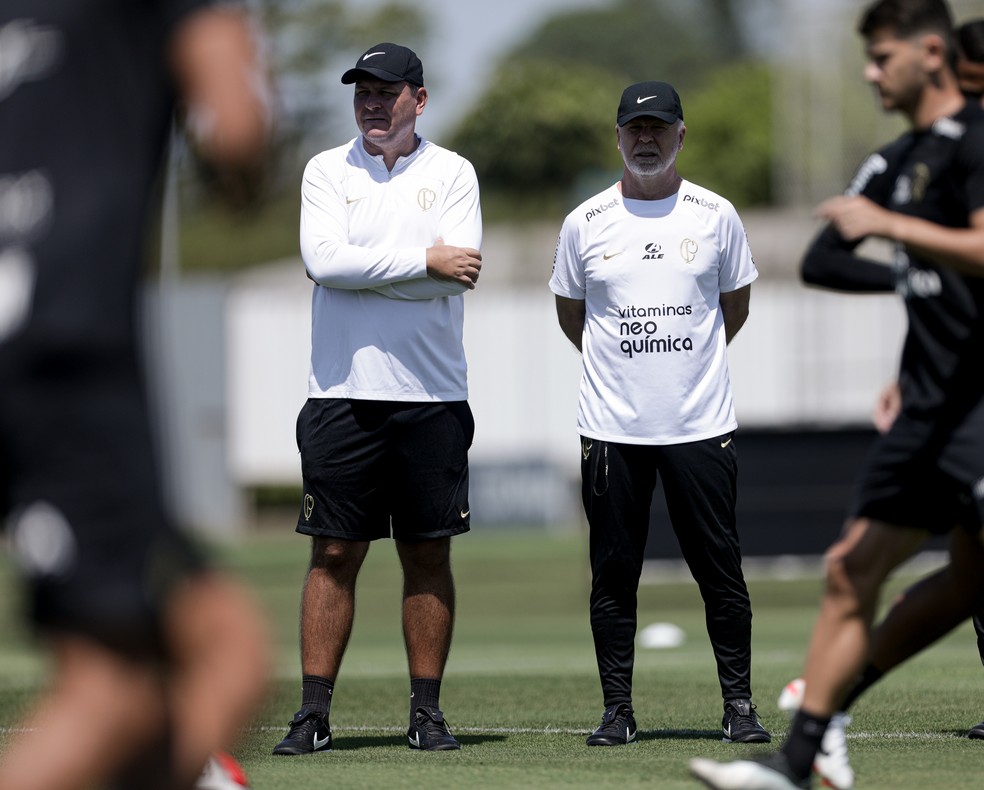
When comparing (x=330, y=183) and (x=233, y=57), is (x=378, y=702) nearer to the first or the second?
(x=330, y=183)

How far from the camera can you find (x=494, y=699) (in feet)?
29.3

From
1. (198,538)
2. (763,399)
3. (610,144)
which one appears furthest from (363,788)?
(610,144)

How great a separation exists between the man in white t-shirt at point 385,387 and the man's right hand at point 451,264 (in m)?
0.04

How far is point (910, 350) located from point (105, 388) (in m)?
2.71

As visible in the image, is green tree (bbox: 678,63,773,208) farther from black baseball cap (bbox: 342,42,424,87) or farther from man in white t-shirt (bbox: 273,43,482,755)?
man in white t-shirt (bbox: 273,43,482,755)

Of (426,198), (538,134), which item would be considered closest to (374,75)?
(426,198)

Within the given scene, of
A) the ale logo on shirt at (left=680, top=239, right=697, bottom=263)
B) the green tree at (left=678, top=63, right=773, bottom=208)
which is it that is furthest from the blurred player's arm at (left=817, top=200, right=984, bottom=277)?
the green tree at (left=678, top=63, right=773, bottom=208)

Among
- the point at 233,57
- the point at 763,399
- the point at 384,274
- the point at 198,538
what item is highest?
the point at 233,57

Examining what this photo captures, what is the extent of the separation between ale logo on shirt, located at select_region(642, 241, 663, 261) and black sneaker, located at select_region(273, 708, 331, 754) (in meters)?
2.19

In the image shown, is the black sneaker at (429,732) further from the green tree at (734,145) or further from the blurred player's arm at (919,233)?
the green tree at (734,145)

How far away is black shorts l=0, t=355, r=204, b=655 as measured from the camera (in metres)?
3.27

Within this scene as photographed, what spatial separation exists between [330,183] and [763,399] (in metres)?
25.2

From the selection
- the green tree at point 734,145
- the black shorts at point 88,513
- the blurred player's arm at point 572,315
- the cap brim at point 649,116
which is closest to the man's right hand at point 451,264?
the blurred player's arm at point 572,315

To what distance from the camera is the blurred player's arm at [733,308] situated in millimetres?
7656
